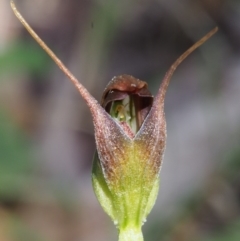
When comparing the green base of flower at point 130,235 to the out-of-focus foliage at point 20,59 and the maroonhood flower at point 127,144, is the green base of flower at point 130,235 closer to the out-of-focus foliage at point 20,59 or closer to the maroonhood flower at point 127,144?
the maroonhood flower at point 127,144

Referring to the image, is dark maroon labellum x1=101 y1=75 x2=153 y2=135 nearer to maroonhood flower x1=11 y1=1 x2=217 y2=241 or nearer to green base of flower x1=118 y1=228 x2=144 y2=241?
maroonhood flower x1=11 y1=1 x2=217 y2=241

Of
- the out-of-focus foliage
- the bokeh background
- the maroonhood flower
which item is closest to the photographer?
the maroonhood flower

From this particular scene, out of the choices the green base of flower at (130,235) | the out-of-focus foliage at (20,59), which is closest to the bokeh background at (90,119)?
the out-of-focus foliage at (20,59)

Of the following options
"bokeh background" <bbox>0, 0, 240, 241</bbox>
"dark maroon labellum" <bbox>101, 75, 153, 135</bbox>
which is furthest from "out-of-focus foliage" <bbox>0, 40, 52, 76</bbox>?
"dark maroon labellum" <bbox>101, 75, 153, 135</bbox>

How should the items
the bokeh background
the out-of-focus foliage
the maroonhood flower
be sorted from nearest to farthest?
the maroonhood flower → the out-of-focus foliage → the bokeh background

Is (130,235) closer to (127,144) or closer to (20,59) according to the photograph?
(127,144)
